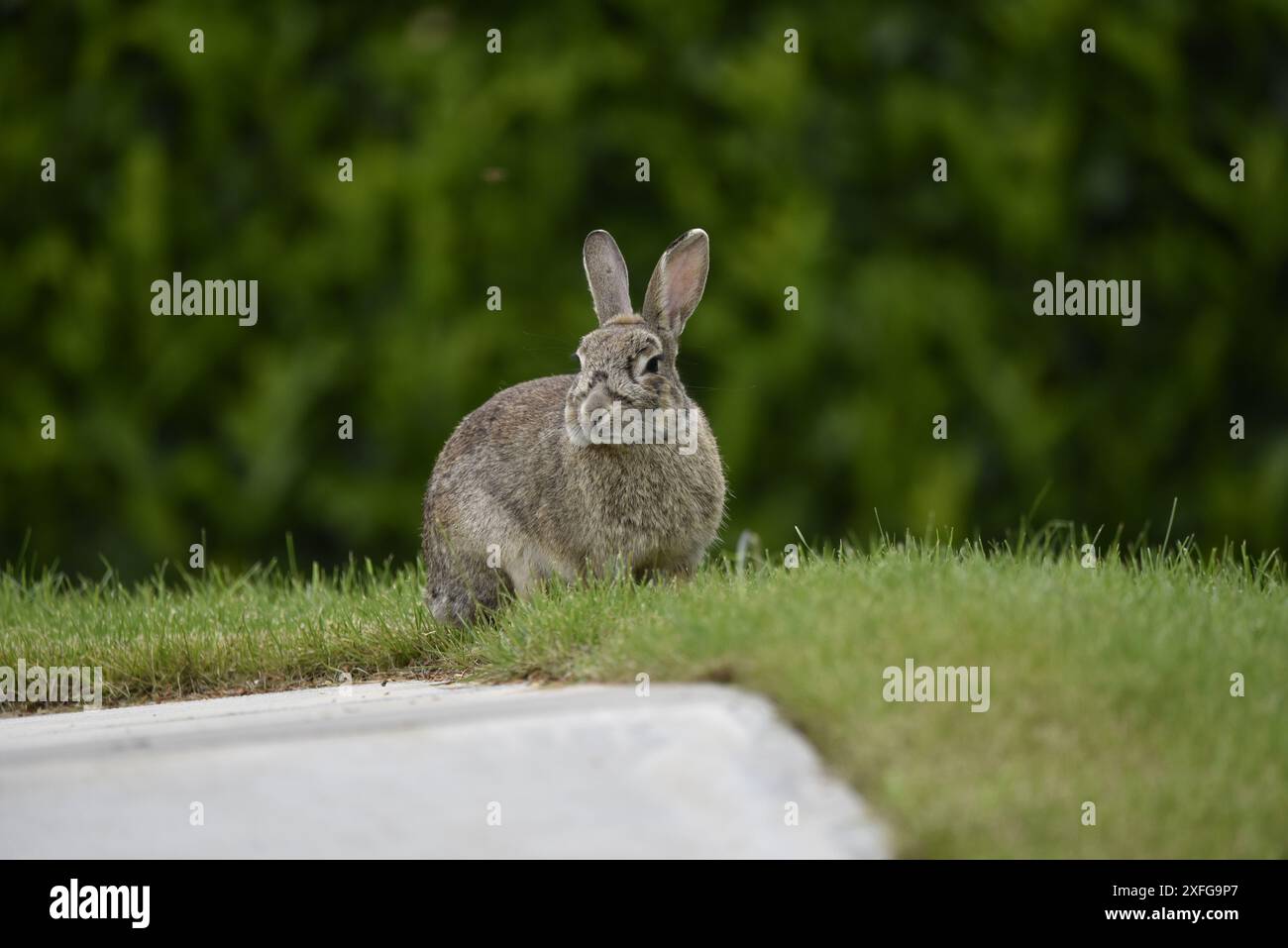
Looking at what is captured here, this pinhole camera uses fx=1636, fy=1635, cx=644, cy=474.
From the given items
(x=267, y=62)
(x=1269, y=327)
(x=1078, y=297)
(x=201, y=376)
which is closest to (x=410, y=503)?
(x=201, y=376)

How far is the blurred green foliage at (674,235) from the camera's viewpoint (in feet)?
23.9

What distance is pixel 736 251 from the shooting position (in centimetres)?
750

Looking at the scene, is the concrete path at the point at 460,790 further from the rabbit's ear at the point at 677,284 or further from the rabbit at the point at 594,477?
the rabbit's ear at the point at 677,284

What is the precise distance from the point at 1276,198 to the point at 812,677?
4.70 m

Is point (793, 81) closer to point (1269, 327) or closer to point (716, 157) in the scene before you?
point (716, 157)

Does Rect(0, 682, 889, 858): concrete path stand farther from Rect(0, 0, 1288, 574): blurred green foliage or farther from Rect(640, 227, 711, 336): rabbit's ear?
Rect(0, 0, 1288, 574): blurred green foliage

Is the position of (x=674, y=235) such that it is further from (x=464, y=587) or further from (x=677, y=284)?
(x=464, y=587)

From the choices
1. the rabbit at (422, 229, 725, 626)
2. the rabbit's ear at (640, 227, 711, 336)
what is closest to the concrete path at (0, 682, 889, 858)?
the rabbit at (422, 229, 725, 626)

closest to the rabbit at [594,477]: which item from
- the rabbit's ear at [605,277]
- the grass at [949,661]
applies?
the rabbit's ear at [605,277]

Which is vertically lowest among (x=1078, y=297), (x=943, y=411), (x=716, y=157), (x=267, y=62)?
(x=943, y=411)

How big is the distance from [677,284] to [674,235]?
2225mm

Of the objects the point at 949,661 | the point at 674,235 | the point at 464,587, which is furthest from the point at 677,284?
the point at 674,235

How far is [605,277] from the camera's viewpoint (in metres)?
5.59

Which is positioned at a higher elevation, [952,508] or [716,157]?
[716,157]
